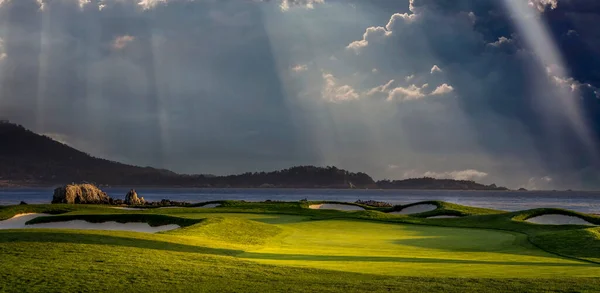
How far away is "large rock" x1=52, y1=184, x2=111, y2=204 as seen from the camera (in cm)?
6338

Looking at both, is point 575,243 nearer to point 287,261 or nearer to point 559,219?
point 287,261

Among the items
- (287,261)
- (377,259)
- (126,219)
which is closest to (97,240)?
(287,261)

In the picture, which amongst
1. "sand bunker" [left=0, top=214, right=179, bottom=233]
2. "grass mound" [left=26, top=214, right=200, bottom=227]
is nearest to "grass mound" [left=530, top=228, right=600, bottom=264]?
"grass mound" [left=26, top=214, right=200, bottom=227]

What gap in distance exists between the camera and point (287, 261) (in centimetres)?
1647

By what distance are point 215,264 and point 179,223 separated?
14154 millimetres

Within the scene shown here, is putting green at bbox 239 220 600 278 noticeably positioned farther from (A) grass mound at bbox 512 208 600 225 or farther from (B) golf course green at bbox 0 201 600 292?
(A) grass mound at bbox 512 208 600 225

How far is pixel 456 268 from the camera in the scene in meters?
15.7

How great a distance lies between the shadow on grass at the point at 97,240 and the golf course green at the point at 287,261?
0.10 ft

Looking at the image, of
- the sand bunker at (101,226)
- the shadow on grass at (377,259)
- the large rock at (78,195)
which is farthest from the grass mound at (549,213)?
the large rock at (78,195)

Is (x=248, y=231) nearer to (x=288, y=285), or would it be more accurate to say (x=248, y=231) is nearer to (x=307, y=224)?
(x=307, y=224)

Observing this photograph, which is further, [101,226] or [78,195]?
[78,195]

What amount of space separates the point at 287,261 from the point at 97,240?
5.60m

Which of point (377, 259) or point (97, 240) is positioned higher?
point (97, 240)

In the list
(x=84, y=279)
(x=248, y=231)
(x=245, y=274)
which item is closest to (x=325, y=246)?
(x=248, y=231)
